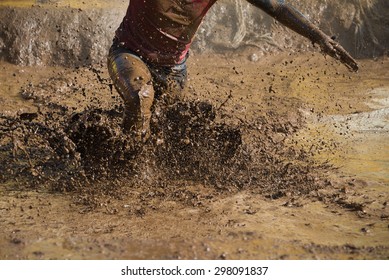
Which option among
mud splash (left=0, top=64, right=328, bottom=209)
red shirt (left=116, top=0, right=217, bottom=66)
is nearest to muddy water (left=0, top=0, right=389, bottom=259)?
mud splash (left=0, top=64, right=328, bottom=209)

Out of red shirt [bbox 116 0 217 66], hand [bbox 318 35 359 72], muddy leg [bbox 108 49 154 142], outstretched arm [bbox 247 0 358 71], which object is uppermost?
outstretched arm [bbox 247 0 358 71]

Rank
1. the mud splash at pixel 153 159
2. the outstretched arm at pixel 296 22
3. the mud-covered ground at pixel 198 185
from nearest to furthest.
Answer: the mud-covered ground at pixel 198 185, the outstretched arm at pixel 296 22, the mud splash at pixel 153 159

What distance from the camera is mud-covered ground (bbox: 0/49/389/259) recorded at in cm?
381

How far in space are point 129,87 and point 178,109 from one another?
83 cm

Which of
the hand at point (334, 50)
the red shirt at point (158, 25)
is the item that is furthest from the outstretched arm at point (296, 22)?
the red shirt at point (158, 25)

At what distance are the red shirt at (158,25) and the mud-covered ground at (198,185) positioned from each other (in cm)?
50

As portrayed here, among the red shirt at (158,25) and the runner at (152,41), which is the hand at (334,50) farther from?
the red shirt at (158,25)

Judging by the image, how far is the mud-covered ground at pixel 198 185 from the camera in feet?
12.5

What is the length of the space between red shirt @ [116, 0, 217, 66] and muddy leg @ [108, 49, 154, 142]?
0.14 meters

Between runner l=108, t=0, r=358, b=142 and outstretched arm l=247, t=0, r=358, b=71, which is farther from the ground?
outstretched arm l=247, t=0, r=358, b=71

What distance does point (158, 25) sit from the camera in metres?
4.70

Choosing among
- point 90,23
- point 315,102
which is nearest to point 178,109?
point 315,102

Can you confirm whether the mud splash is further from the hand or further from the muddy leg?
the hand

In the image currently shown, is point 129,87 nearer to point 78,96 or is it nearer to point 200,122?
point 200,122
